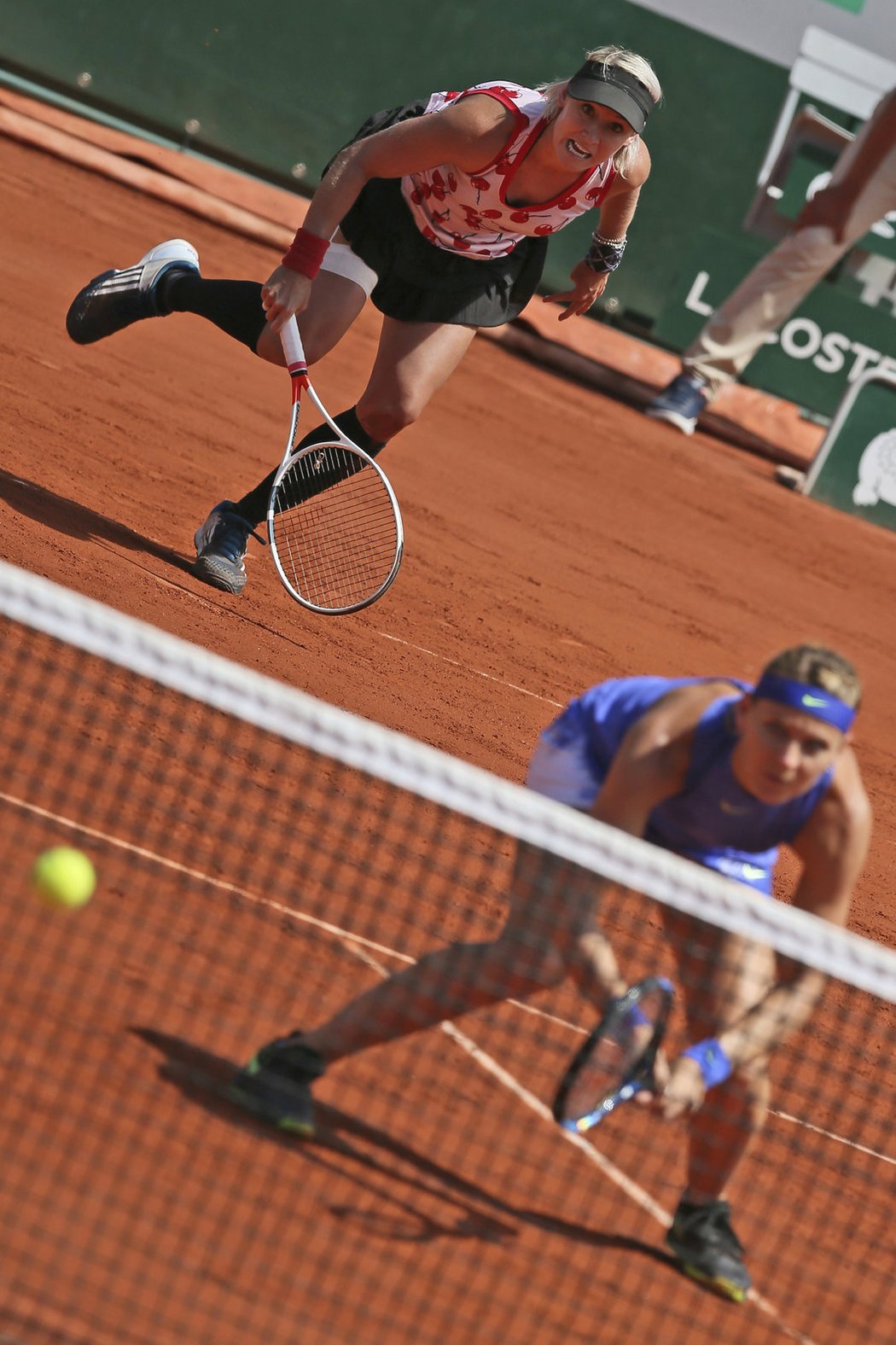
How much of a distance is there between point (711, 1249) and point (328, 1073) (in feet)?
2.67

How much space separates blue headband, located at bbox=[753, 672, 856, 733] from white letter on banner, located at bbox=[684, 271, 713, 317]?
34.1 ft


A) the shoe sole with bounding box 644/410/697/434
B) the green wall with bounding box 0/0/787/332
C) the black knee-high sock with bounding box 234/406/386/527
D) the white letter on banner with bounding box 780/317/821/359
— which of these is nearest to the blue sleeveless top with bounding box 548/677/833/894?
the black knee-high sock with bounding box 234/406/386/527

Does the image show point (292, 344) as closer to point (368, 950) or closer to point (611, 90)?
point (611, 90)

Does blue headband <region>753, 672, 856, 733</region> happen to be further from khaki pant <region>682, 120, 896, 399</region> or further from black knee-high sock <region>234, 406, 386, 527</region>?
khaki pant <region>682, 120, 896, 399</region>

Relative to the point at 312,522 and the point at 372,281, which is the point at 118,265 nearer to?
the point at 312,522

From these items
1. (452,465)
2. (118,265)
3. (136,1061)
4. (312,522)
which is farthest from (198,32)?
(136,1061)

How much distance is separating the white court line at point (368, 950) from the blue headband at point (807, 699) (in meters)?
1.09

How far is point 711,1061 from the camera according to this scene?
276 cm

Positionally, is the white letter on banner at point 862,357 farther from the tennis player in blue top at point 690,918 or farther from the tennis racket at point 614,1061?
the tennis racket at point 614,1061

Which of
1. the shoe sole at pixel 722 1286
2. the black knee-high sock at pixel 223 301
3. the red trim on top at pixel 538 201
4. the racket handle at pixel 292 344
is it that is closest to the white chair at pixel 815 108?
the black knee-high sock at pixel 223 301

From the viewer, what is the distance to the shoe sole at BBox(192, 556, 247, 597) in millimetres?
5195

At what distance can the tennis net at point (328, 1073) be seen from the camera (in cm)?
257

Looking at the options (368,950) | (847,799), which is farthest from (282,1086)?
(847,799)

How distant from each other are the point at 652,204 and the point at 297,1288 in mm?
11461
